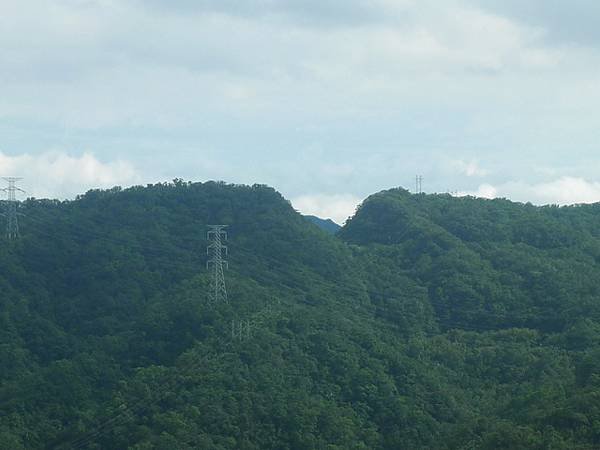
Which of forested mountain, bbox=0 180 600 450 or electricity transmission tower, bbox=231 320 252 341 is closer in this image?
forested mountain, bbox=0 180 600 450

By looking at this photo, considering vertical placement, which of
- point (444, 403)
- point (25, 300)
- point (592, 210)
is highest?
point (592, 210)

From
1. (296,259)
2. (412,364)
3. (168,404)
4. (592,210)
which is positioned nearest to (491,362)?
(412,364)

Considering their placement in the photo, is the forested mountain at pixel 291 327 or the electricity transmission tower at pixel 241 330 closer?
the forested mountain at pixel 291 327

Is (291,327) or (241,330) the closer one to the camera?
(241,330)

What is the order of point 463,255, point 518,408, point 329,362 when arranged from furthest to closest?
point 463,255
point 329,362
point 518,408

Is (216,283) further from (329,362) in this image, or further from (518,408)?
(518,408)

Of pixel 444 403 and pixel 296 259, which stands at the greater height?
pixel 296 259

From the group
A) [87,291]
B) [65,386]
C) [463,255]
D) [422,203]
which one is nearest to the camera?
[65,386]

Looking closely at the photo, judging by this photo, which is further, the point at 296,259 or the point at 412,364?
the point at 296,259
